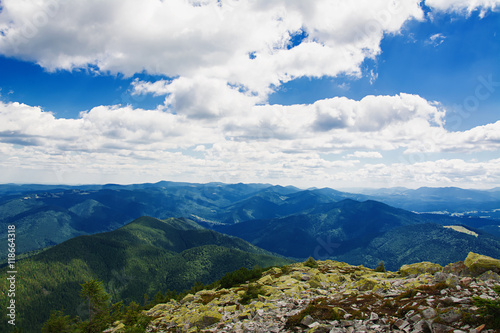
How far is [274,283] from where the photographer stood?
4688cm

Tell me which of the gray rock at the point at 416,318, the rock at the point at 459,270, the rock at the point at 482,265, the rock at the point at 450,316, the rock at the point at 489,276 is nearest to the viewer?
the rock at the point at 450,316

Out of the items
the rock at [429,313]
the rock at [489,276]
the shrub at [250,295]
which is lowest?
the shrub at [250,295]

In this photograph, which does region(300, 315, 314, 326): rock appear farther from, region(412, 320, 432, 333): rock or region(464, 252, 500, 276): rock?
region(464, 252, 500, 276): rock

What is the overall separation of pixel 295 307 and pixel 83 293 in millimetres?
51846

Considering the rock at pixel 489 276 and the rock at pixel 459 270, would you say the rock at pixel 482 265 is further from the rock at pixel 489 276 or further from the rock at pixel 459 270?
the rock at pixel 489 276

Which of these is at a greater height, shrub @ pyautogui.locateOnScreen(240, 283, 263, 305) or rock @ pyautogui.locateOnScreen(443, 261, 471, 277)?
rock @ pyautogui.locateOnScreen(443, 261, 471, 277)

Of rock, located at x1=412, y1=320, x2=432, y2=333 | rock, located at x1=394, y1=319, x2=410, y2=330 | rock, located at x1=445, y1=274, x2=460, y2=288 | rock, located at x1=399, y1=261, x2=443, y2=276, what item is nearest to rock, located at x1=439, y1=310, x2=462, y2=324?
rock, located at x1=412, y1=320, x2=432, y2=333

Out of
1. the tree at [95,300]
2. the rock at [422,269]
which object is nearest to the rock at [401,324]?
the rock at [422,269]

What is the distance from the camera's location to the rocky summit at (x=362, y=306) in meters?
20.9

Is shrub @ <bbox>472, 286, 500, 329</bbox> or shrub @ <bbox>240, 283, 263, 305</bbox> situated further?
shrub @ <bbox>240, 283, 263, 305</bbox>

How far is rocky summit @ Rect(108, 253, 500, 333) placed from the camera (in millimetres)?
20859

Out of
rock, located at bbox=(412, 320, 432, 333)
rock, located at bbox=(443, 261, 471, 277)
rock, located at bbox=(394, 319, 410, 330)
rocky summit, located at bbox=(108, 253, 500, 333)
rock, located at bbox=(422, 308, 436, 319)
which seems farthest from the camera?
rock, located at bbox=(443, 261, 471, 277)

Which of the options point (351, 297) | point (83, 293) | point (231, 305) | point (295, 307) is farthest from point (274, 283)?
point (83, 293)

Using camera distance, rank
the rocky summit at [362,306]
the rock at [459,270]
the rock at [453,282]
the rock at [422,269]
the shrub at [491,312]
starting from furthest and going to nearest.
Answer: the rock at [422,269], the rock at [459,270], the rock at [453,282], the rocky summit at [362,306], the shrub at [491,312]
